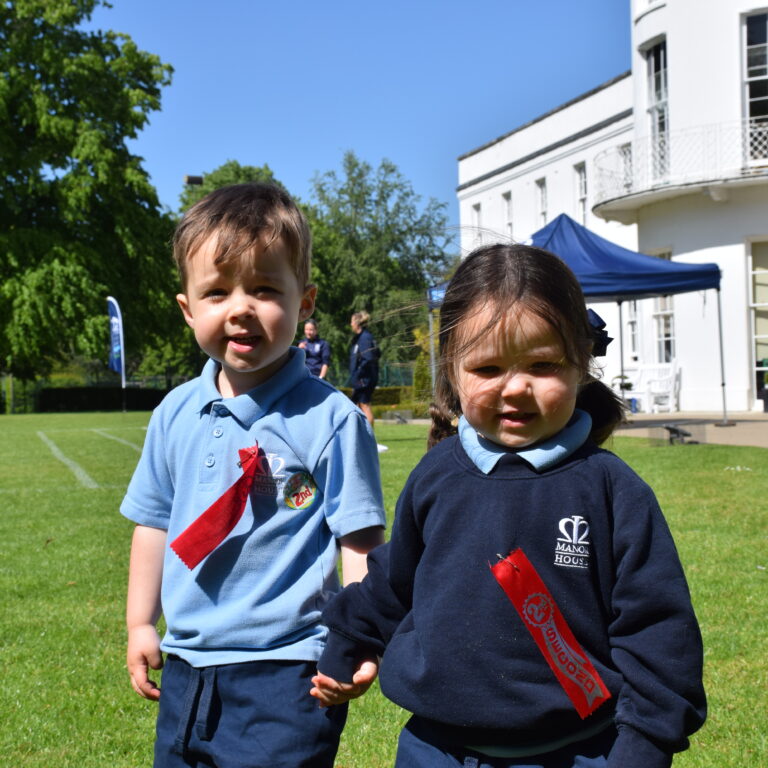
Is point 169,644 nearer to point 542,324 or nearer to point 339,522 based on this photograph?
point 339,522

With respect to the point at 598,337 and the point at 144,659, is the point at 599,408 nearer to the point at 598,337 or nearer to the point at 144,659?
the point at 598,337

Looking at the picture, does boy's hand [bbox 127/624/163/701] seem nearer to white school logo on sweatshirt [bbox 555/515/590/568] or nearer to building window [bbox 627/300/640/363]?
white school logo on sweatshirt [bbox 555/515/590/568]

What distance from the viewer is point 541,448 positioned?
5.79 ft

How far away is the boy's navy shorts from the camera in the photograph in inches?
83.3

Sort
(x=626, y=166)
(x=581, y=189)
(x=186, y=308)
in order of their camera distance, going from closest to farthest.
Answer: (x=186, y=308)
(x=626, y=166)
(x=581, y=189)

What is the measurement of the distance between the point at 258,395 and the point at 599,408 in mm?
748

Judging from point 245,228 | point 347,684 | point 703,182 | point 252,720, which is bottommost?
point 252,720

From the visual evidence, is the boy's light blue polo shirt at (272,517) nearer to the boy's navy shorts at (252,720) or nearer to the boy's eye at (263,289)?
the boy's navy shorts at (252,720)

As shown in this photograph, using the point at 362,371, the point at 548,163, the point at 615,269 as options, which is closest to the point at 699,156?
the point at 615,269

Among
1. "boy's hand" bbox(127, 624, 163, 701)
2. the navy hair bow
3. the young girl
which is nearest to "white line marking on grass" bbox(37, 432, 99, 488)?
"boy's hand" bbox(127, 624, 163, 701)

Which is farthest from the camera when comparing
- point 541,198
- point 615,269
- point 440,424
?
point 541,198

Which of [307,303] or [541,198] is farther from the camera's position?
[541,198]

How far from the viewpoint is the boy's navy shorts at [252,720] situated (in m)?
2.12

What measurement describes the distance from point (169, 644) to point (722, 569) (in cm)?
438
